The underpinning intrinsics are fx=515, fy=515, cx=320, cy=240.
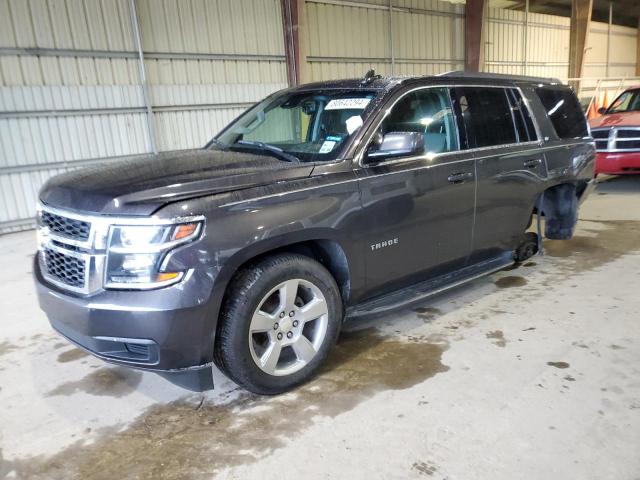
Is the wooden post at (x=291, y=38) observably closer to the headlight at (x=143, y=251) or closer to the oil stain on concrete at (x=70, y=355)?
the oil stain on concrete at (x=70, y=355)

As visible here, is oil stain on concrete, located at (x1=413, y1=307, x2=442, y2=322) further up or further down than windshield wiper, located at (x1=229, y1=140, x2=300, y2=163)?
further down

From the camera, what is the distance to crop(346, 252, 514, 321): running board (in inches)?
122

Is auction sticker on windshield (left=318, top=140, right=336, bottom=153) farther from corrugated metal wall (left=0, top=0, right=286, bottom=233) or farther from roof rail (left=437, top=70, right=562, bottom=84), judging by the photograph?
corrugated metal wall (left=0, top=0, right=286, bottom=233)

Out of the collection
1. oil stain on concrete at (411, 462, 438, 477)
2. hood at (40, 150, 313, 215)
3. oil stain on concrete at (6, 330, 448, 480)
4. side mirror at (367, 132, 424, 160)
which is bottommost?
oil stain on concrete at (411, 462, 438, 477)

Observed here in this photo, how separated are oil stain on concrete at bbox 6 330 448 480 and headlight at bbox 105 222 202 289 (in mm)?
773

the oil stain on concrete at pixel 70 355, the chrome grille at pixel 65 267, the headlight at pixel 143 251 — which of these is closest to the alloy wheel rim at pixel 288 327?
the headlight at pixel 143 251

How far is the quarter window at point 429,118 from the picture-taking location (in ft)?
10.6

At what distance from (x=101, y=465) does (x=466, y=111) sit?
3048mm

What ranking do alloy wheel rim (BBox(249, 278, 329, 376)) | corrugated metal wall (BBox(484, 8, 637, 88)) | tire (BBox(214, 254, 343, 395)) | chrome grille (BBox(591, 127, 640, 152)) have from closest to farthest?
tire (BBox(214, 254, 343, 395))
alloy wheel rim (BBox(249, 278, 329, 376))
chrome grille (BBox(591, 127, 640, 152))
corrugated metal wall (BBox(484, 8, 637, 88))

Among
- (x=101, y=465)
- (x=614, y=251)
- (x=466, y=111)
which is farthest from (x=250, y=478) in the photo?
(x=614, y=251)

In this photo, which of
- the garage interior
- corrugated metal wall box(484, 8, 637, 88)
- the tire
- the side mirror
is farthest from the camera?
corrugated metal wall box(484, 8, 637, 88)

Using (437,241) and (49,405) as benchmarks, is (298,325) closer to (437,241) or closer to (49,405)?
(437,241)

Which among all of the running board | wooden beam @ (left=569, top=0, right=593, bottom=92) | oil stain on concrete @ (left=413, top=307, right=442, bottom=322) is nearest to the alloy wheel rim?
the running board

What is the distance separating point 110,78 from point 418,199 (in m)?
6.96
